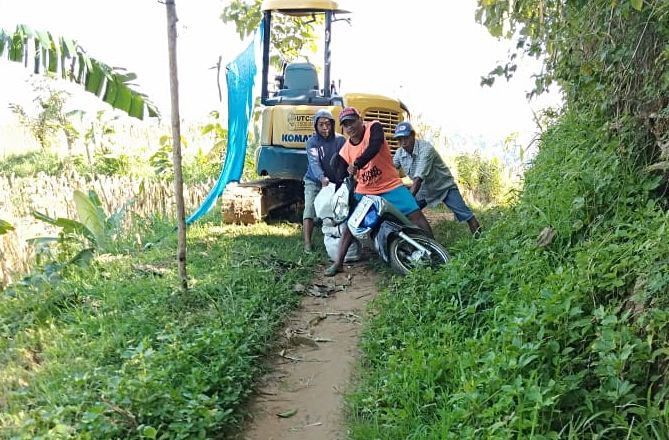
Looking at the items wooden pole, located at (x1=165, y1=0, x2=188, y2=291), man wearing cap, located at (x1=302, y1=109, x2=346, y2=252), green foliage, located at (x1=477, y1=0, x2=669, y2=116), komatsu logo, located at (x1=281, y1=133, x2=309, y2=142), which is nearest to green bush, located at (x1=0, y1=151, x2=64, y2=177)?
komatsu logo, located at (x1=281, y1=133, x2=309, y2=142)

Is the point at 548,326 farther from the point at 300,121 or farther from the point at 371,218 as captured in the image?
the point at 300,121

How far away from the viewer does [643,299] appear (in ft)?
9.04

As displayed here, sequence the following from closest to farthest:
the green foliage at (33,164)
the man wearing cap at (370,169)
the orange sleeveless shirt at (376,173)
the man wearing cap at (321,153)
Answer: the man wearing cap at (370,169) → the orange sleeveless shirt at (376,173) → the man wearing cap at (321,153) → the green foliage at (33,164)

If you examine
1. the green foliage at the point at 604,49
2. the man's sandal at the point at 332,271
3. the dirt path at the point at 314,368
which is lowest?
the dirt path at the point at 314,368

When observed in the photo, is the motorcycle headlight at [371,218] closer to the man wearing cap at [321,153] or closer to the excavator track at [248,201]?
the man wearing cap at [321,153]

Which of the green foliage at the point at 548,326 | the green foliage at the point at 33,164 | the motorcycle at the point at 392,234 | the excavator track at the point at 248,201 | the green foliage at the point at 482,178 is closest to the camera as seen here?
the green foliage at the point at 548,326

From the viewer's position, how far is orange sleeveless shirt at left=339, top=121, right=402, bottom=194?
6.39 meters

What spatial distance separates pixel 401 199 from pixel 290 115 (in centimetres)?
237

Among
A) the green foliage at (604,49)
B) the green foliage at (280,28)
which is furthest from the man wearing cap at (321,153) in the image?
the green foliage at (280,28)

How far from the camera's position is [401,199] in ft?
21.2

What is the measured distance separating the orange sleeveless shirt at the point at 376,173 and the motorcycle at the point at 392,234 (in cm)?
38

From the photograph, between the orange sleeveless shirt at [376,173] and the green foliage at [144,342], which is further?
the orange sleeveless shirt at [376,173]

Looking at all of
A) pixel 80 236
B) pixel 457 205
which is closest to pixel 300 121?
pixel 457 205

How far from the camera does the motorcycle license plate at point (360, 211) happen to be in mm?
6000
